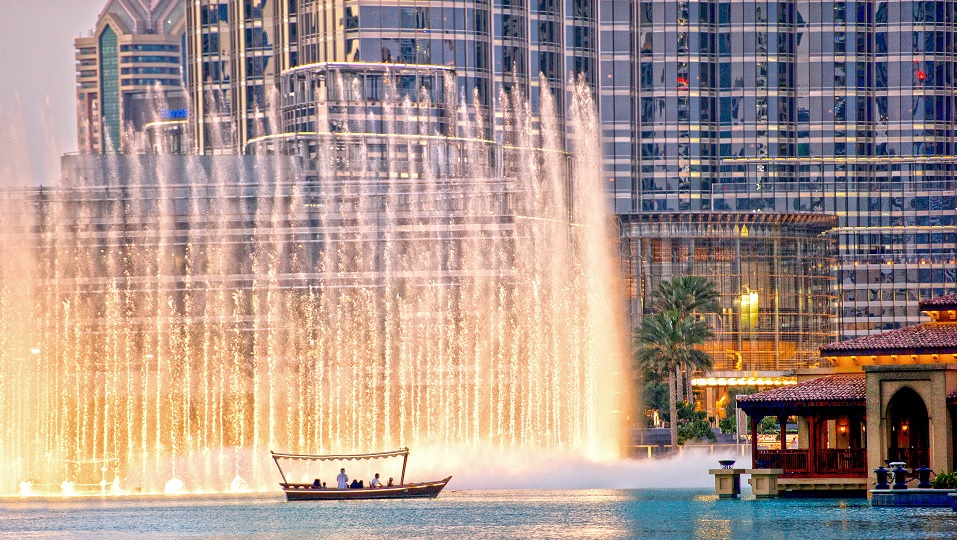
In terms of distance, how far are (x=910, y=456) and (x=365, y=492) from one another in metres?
25.6

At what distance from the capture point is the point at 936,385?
7288 centimetres

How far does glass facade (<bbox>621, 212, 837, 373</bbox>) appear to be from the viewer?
181 metres

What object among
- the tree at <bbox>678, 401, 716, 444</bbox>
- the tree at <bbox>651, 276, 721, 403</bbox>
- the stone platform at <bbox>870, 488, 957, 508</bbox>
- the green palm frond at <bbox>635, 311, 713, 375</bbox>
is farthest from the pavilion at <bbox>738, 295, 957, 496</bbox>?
the tree at <bbox>651, 276, 721, 403</bbox>

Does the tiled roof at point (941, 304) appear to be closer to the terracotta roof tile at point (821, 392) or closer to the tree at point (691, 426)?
the terracotta roof tile at point (821, 392)

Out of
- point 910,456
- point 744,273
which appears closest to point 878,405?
point 910,456

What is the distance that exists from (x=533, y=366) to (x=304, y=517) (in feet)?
124

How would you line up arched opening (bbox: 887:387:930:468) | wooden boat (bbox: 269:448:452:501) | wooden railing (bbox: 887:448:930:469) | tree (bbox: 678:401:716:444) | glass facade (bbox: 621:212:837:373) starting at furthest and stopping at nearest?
glass facade (bbox: 621:212:837:373) < tree (bbox: 678:401:716:444) < wooden boat (bbox: 269:448:452:501) < arched opening (bbox: 887:387:930:468) < wooden railing (bbox: 887:448:930:469)

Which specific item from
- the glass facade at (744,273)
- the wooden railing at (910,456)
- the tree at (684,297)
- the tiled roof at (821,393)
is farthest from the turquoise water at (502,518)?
the glass facade at (744,273)

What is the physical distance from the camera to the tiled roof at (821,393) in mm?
75812

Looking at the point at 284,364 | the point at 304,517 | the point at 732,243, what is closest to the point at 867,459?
the point at 304,517

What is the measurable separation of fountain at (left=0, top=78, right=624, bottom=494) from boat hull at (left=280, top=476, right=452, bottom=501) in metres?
20.4

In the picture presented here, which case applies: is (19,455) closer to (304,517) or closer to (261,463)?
(261,463)

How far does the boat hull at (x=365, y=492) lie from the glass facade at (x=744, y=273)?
95400 mm

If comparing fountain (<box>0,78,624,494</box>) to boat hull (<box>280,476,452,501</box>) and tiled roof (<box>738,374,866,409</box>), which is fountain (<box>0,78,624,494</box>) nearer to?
boat hull (<box>280,476,452,501</box>)
